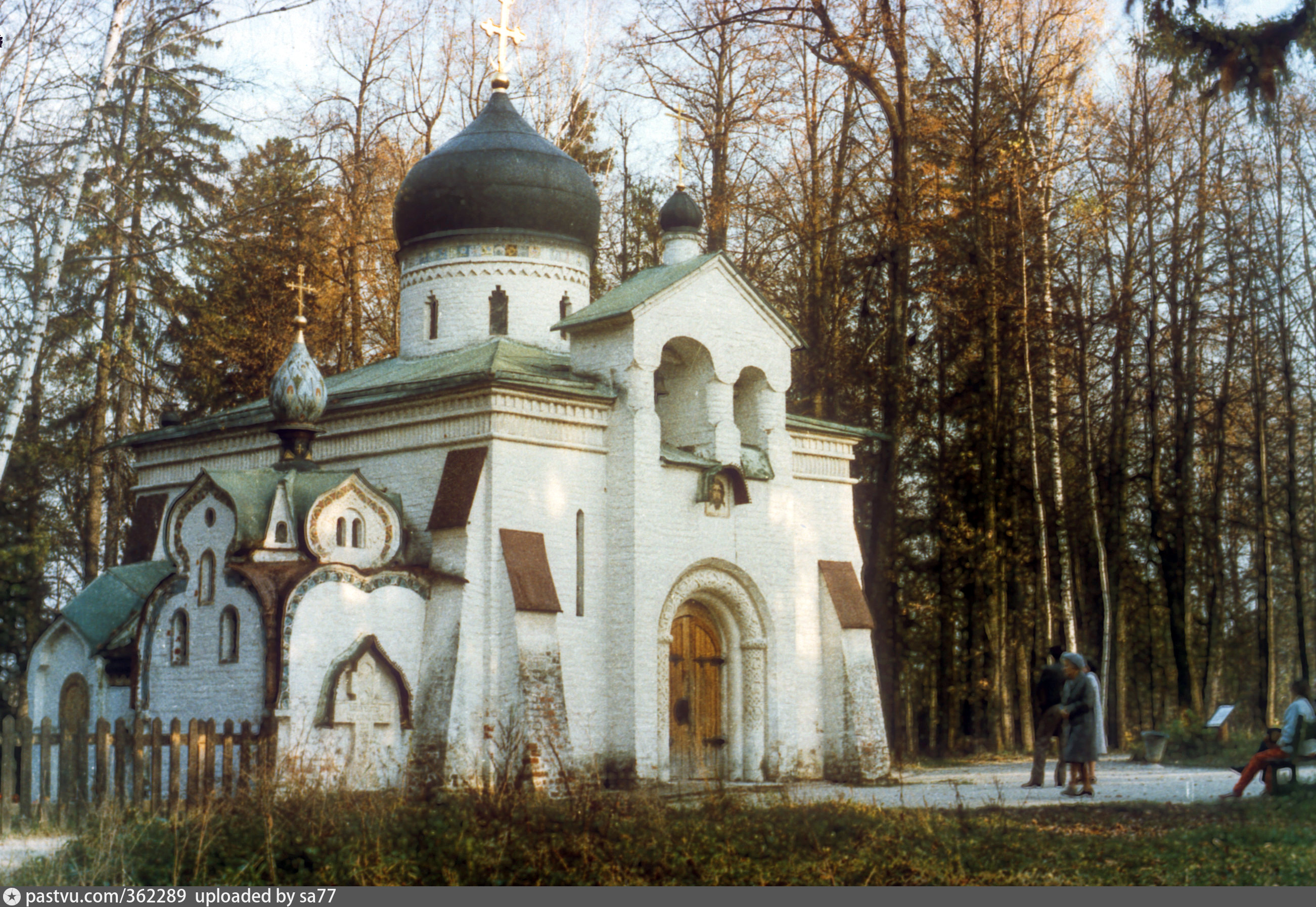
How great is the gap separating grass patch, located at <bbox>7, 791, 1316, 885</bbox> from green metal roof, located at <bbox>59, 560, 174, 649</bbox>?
634cm

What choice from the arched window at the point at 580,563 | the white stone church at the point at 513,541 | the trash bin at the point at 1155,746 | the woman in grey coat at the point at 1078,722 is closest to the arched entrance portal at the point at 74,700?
the white stone church at the point at 513,541

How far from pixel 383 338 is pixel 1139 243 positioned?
1474cm

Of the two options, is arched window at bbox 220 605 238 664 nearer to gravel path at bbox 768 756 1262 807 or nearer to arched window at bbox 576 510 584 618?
arched window at bbox 576 510 584 618

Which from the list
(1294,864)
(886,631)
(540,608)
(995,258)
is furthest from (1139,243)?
(1294,864)

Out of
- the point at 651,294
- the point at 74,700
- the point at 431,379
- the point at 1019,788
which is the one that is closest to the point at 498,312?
the point at 651,294

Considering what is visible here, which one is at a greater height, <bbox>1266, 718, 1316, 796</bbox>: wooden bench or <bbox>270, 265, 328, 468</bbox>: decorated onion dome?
<bbox>270, 265, 328, 468</bbox>: decorated onion dome

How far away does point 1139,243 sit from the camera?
28656 millimetres

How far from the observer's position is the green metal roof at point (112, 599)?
18984 millimetres

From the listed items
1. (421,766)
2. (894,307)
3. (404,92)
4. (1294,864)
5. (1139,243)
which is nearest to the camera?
(1294,864)

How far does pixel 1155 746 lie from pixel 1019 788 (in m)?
4.84

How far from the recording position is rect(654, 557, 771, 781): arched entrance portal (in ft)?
65.7

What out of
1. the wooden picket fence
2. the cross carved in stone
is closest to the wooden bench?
the cross carved in stone

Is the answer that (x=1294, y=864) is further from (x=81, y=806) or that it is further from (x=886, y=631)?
(x=886, y=631)

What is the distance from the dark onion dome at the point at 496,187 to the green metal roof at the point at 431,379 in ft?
5.60
